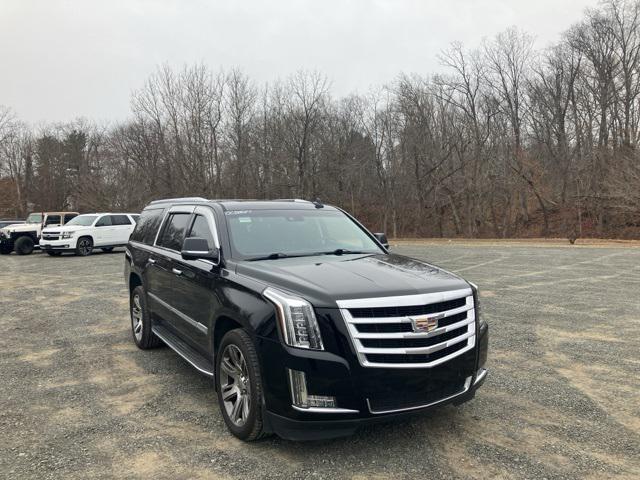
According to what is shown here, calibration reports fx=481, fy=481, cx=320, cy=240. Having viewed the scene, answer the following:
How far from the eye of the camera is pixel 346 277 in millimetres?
3586

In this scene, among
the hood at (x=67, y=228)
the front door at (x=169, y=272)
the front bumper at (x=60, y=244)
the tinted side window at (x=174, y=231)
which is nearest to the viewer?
the front door at (x=169, y=272)

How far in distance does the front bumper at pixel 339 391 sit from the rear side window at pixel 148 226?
11.4 ft

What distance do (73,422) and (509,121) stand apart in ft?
132

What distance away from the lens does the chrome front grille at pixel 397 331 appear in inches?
125

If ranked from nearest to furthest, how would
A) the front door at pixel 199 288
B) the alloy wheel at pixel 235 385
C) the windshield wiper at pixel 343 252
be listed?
the alloy wheel at pixel 235 385
the front door at pixel 199 288
the windshield wiper at pixel 343 252

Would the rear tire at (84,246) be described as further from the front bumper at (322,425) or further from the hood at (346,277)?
the front bumper at (322,425)

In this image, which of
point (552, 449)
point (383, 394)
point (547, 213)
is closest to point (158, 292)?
point (383, 394)

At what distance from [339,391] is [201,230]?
2465 millimetres

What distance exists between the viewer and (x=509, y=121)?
127 feet

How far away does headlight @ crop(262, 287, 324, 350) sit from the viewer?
319cm

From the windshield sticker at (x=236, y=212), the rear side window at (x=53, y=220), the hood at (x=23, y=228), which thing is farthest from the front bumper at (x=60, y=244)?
the windshield sticker at (x=236, y=212)

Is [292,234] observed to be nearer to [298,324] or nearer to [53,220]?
[298,324]

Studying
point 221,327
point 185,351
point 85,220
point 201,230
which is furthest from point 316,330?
point 85,220

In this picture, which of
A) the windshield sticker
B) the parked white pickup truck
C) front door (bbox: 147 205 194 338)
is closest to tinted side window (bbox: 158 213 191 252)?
front door (bbox: 147 205 194 338)
